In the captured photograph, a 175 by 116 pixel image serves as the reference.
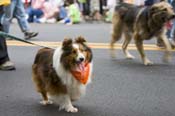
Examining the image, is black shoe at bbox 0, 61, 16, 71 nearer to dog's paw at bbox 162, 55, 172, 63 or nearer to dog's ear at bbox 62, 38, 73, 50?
dog's paw at bbox 162, 55, 172, 63

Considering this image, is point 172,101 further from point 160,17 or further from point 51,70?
point 160,17

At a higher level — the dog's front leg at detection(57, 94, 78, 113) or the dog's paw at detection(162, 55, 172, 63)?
the dog's front leg at detection(57, 94, 78, 113)

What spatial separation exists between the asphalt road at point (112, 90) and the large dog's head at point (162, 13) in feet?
2.65

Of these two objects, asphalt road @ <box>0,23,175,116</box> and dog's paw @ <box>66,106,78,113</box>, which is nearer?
dog's paw @ <box>66,106,78,113</box>

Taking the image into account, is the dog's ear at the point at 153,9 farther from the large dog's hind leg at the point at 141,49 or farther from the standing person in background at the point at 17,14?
the standing person in background at the point at 17,14

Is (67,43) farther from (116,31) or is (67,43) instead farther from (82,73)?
(116,31)

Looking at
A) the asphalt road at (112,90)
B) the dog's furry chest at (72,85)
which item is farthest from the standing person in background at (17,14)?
the dog's furry chest at (72,85)

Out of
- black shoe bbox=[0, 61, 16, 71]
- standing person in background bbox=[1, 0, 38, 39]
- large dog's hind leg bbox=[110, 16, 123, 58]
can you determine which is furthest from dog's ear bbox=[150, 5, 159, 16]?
standing person in background bbox=[1, 0, 38, 39]

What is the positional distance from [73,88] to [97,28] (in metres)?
10.1

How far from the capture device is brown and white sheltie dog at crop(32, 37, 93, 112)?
4.89 meters

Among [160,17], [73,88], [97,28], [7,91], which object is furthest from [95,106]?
[97,28]

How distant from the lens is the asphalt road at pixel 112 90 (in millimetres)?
5473

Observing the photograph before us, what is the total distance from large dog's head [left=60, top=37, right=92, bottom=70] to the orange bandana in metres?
0.03

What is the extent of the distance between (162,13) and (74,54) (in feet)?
12.1
